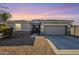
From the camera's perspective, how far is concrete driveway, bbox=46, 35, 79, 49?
11.3 ft

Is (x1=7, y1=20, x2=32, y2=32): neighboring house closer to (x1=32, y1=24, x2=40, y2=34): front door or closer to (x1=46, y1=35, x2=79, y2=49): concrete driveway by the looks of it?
(x1=32, y1=24, x2=40, y2=34): front door

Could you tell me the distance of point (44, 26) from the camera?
3.56 meters

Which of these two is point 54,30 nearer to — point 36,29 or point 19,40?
point 36,29

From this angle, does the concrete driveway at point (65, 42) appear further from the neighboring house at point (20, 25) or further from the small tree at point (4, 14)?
the small tree at point (4, 14)

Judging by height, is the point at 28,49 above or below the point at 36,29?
below

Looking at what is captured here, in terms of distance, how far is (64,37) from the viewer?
352 centimetres

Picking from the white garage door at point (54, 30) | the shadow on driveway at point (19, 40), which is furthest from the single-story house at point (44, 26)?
the shadow on driveway at point (19, 40)

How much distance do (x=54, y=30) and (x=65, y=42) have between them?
0.90 ft

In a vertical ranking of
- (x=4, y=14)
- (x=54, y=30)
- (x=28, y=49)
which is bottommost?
(x=28, y=49)

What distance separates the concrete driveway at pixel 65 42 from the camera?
3447 mm

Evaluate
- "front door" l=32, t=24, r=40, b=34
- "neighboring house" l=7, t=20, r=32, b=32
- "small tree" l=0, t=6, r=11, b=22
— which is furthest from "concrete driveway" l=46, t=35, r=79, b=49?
"small tree" l=0, t=6, r=11, b=22

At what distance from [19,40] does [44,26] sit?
476 mm

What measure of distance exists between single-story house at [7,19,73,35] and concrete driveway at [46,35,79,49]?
0.08 metres

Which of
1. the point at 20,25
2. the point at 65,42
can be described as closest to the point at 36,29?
the point at 20,25
